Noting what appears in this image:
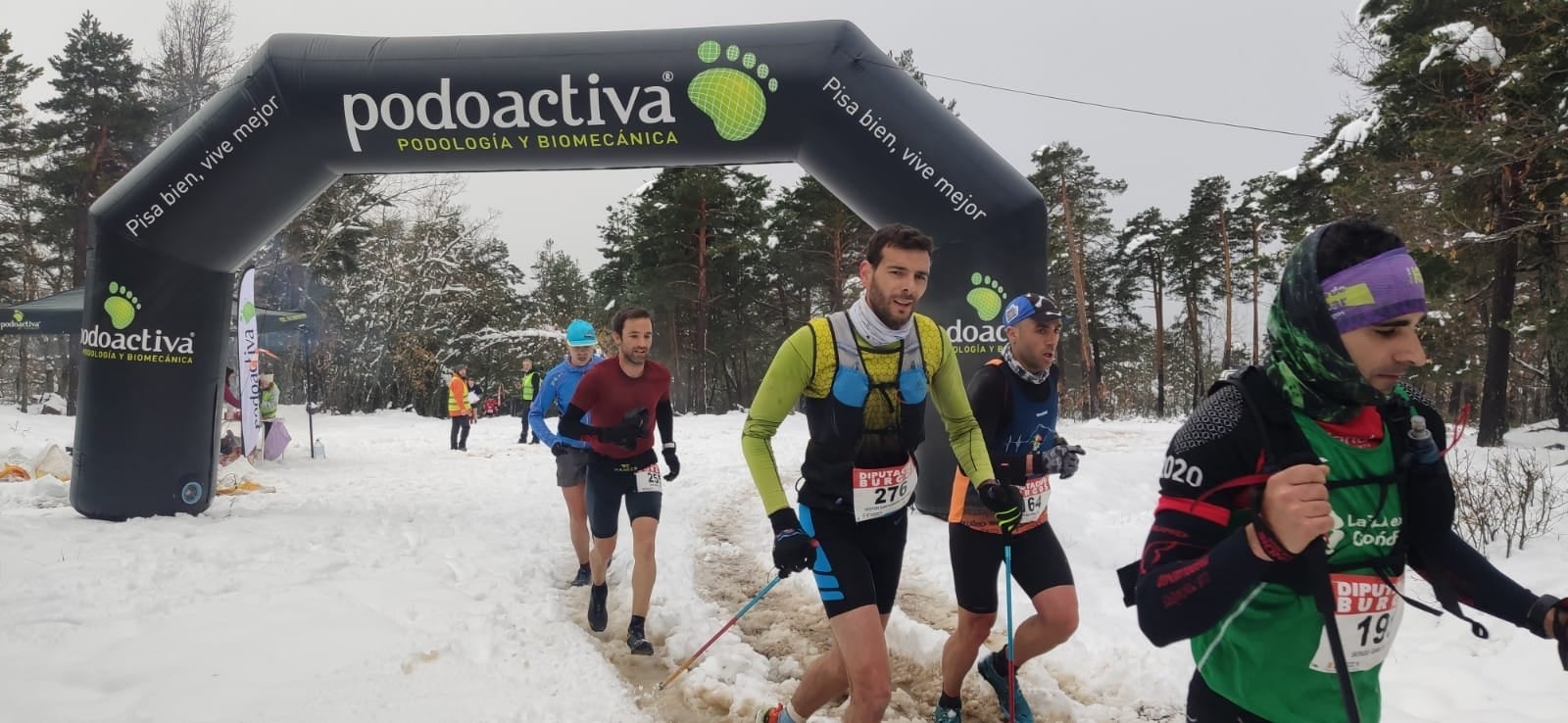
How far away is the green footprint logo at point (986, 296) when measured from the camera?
7363 mm

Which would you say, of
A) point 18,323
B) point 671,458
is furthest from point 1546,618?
point 18,323

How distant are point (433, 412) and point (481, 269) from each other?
8.28 meters

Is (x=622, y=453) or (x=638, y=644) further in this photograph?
(x=622, y=453)

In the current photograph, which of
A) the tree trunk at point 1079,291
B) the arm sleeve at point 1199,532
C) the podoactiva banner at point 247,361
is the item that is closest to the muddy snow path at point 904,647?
the arm sleeve at point 1199,532

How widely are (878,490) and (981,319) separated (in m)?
4.65

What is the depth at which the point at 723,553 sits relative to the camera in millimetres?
7211

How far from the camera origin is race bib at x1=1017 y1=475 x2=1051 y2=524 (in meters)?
3.67

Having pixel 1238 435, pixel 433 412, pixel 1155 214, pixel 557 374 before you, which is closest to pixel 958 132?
pixel 557 374

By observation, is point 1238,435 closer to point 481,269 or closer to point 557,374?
point 557,374

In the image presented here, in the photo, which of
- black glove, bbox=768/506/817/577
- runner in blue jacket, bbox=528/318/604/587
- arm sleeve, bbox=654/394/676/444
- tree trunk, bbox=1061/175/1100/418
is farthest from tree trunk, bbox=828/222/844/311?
black glove, bbox=768/506/817/577

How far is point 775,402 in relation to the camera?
306 cm

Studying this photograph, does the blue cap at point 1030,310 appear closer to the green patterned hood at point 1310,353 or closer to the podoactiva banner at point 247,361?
the green patterned hood at point 1310,353

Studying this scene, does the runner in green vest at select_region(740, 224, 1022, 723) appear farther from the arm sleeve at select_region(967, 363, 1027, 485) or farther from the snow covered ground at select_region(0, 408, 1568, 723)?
the snow covered ground at select_region(0, 408, 1568, 723)

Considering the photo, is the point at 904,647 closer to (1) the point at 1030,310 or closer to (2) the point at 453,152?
(1) the point at 1030,310
